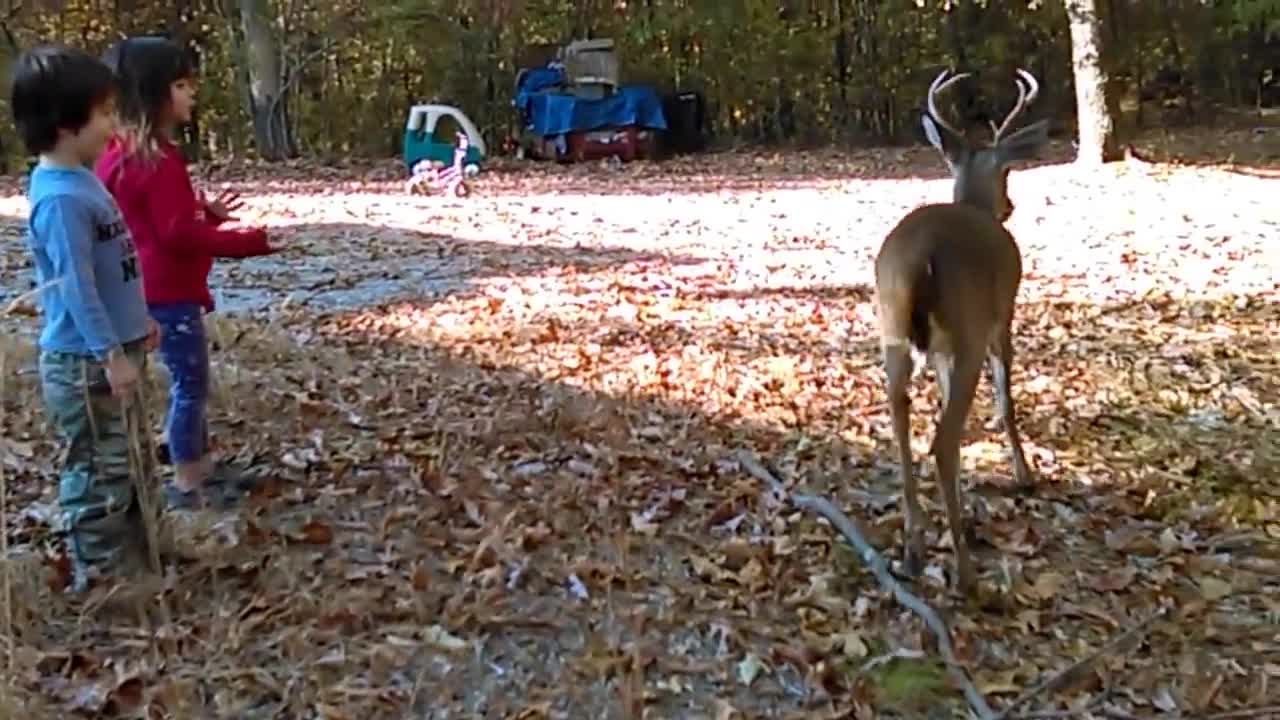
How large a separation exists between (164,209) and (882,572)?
2.12 m

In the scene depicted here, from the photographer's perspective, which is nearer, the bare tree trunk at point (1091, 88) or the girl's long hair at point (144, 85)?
the girl's long hair at point (144, 85)

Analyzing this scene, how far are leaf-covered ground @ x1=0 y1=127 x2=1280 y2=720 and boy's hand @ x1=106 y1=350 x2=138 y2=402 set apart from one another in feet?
1.50

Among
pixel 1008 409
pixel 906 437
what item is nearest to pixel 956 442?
pixel 906 437

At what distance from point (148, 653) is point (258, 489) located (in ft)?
3.94

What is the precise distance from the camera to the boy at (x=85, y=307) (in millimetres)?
3453

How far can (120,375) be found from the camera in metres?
3.46

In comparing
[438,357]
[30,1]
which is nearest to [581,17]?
[30,1]

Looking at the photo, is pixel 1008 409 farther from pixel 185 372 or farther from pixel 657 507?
pixel 185 372

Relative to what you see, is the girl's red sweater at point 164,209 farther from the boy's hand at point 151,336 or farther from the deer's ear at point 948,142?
the deer's ear at point 948,142

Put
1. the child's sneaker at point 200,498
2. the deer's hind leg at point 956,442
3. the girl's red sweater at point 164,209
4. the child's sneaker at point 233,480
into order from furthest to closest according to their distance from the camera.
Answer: the child's sneaker at point 233,480 → the child's sneaker at point 200,498 → the girl's red sweater at point 164,209 → the deer's hind leg at point 956,442

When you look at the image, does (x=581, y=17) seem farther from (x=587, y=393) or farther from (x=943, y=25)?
(x=587, y=393)

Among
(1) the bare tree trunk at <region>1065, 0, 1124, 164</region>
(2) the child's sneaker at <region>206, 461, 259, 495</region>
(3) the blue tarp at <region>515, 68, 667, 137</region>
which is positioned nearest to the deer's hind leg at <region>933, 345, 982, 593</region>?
(2) the child's sneaker at <region>206, 461, 259, 495</region>

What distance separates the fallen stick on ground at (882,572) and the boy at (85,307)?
1.86 m


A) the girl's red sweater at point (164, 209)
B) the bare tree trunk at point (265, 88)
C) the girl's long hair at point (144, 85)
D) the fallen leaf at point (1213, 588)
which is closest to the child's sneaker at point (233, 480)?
the girl's red sweater at point (164, 209)
